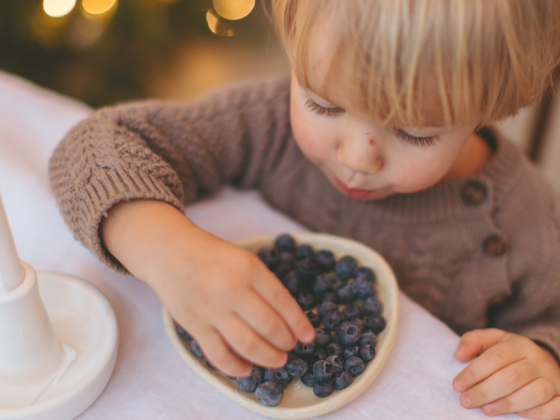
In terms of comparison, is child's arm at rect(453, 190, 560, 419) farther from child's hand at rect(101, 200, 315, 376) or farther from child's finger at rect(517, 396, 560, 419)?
child's hand at rect(101, 200, 315, 376)

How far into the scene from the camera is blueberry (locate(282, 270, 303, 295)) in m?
0.57

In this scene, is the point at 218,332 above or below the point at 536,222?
above

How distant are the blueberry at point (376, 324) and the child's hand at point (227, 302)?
0.47 ft

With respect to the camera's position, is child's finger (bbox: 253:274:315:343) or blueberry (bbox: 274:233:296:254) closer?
child's finger (bbox: 253:274:315:343)

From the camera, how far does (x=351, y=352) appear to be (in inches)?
19.4

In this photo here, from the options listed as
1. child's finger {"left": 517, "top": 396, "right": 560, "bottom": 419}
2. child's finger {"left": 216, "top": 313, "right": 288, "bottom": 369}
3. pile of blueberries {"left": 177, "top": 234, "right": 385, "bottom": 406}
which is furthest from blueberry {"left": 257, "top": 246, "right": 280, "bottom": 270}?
child's finger {"left": 517, "top": 396, "right": 560, "bottom": 419}

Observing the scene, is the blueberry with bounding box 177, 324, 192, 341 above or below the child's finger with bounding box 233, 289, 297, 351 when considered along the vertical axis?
below

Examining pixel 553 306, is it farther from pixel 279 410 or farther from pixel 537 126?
pixel 537 126

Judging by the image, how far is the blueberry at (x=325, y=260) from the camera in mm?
611

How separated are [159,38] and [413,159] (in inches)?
49.7

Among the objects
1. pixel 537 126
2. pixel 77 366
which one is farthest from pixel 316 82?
pixel 537 126

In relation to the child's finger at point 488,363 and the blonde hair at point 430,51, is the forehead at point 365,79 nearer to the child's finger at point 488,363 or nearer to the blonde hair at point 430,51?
the blonde hair at point 430,51

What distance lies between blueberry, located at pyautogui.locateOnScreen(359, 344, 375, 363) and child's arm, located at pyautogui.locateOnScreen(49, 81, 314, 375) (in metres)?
0.12

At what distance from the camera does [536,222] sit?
75 cm
